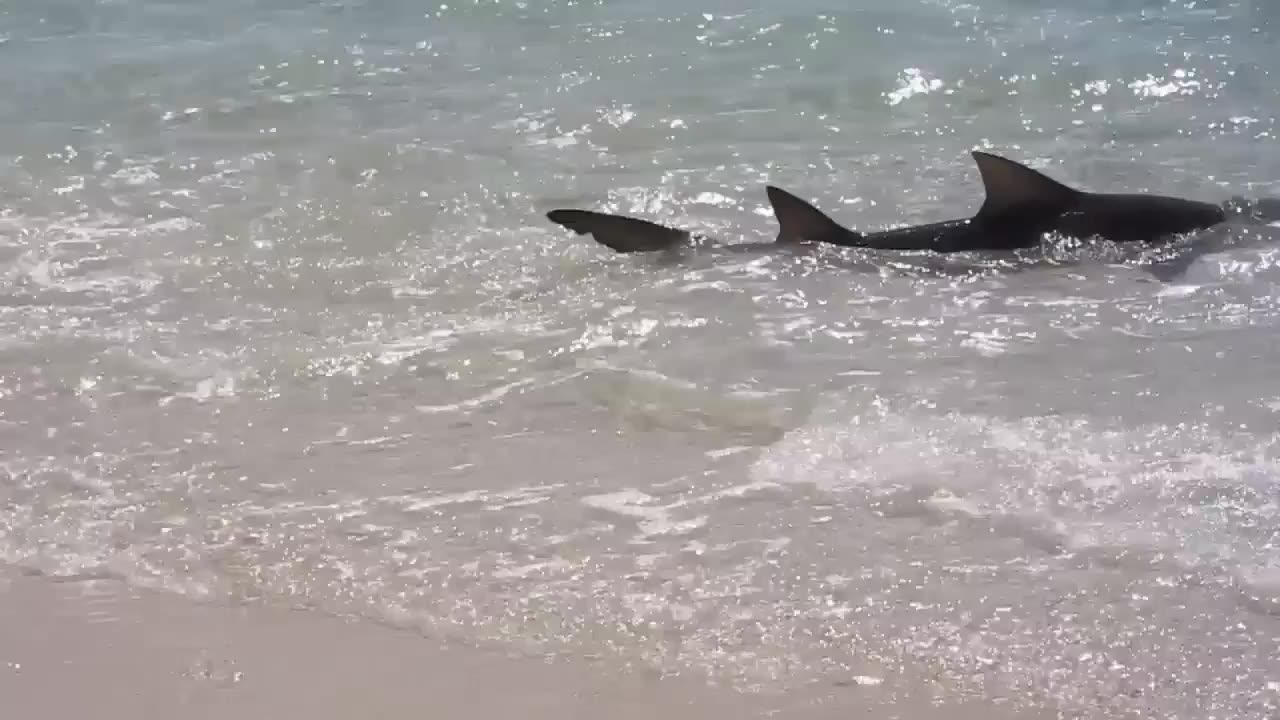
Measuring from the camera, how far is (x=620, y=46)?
30.3 ft

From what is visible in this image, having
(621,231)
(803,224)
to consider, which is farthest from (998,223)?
(621,231)

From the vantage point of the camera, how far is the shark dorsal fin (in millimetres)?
5555

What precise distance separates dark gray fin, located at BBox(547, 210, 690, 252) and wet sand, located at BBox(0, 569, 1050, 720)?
261 cm

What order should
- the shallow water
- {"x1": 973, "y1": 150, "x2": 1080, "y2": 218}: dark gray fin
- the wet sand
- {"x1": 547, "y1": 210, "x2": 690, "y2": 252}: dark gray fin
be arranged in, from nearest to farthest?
the wet sand, the shallow water, {"x1": 547, "y1": 210, "x2": 690, "y2": 252}: dark gray fin, {"x1": 973, "y1": 150, "x2": 1080, "y2": 218}: dark gray fin

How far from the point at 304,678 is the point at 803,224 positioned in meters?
3.22

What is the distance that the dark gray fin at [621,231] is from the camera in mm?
5543

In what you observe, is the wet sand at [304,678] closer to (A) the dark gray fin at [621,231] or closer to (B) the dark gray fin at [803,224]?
(A) the dark gray fin at [621,231]

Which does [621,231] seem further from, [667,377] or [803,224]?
[667,377]

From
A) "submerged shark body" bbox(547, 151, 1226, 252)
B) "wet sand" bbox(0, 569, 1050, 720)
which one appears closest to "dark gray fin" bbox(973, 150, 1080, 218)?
"submerged shark body" bbox(547, 151, 1226, 252)

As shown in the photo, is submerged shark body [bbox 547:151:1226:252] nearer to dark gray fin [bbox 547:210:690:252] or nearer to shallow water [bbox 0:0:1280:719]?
dark gray fin [bbox 547:210:690:252]

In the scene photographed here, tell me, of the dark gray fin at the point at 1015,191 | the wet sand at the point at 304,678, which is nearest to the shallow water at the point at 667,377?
the wet sand at the point at 304,678

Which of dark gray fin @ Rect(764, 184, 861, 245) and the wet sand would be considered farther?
dark gray fin @ Rect(764, 184, 861, 245)

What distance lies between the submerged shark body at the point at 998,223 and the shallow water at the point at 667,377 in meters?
0.12

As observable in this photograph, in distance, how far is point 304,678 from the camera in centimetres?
310
